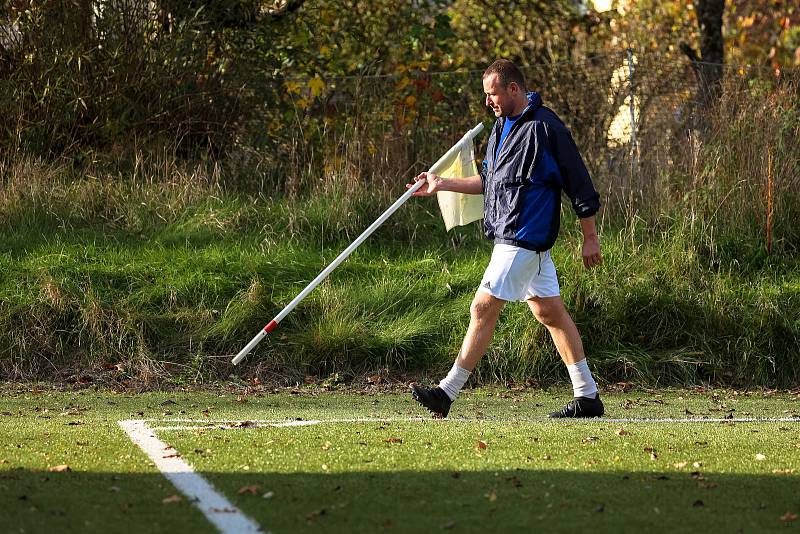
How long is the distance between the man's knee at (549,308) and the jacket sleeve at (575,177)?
533 millimetres

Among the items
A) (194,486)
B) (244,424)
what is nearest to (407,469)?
(194,486)

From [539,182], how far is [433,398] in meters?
1.38

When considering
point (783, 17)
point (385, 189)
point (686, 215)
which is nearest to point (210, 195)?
point (385, 189)

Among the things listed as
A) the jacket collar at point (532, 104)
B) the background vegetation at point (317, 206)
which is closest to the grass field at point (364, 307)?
the background vegetation at point (317, 206)

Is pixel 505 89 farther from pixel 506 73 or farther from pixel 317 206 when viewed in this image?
pixel 317 206

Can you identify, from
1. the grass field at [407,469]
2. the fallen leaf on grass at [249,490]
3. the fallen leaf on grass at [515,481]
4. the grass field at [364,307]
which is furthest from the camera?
the grass field at [364,307]

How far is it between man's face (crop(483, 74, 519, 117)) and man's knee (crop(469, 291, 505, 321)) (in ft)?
3.42

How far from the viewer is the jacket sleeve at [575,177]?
23.9 ft

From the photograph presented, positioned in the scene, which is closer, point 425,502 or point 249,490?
point 425,502

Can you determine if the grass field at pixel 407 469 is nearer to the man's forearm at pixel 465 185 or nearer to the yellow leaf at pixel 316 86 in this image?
the man's forearm at pixel 465 185

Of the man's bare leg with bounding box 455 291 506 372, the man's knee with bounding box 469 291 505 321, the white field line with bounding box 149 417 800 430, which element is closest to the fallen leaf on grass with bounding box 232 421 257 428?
the white field line with bounding box 149 417 800 430

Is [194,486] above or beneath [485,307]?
beneath

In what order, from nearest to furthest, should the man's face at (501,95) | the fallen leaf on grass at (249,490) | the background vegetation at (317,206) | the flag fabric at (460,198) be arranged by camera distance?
the fallen leaf on grass at (249,490) → the man's face at (501,95) → the flag fabric at (460,198) → the background vegetation at (317,206)

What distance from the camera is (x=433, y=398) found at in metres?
7.52
